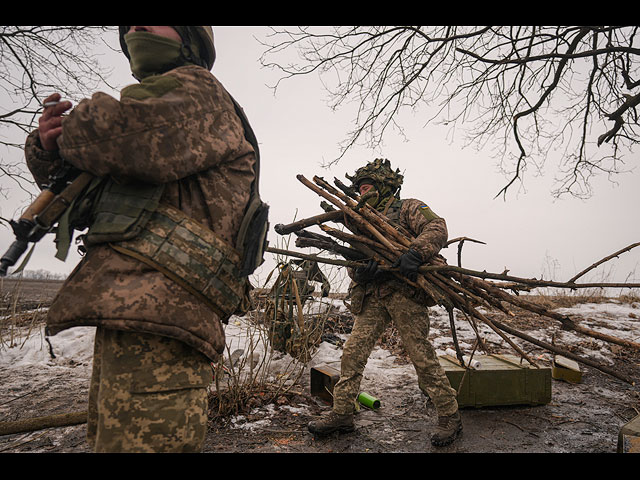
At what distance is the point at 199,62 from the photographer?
1.67m

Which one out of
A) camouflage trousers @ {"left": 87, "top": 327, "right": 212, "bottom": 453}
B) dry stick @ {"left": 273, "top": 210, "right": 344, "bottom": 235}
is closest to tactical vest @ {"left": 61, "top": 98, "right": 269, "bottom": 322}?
camouflage trousers @ {"left": 87, "top": 327, "right": 212, "bottom": 453}

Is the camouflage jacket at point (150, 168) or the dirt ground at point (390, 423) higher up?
the camouflage jacket at point (150, 168)

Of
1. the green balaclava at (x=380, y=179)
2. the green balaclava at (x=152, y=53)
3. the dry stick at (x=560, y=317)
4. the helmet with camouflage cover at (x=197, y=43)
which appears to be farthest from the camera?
the green balaclava at (x=380, y=179)

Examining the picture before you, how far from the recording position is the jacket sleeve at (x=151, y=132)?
124cm

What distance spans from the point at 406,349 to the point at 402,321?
0.80 ft

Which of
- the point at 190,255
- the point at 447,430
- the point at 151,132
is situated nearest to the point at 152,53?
the point at 151,132

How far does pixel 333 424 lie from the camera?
119 inches

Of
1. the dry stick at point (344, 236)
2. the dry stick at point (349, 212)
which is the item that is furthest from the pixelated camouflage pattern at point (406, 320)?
the dry stick at point (344, 236)

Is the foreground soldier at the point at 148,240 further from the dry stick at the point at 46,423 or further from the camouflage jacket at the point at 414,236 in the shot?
the camouflage jacket at the point at 414,236

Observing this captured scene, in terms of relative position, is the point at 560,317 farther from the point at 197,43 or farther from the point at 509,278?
the point at 197,43

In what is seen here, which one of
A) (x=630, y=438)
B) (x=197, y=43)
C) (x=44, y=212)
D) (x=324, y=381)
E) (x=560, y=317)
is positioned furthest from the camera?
(x=324, y=381)

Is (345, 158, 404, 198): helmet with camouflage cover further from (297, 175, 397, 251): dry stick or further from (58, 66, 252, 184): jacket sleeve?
(58, 66, 252, 184): jacket sleeve

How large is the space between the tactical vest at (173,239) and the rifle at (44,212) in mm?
45
